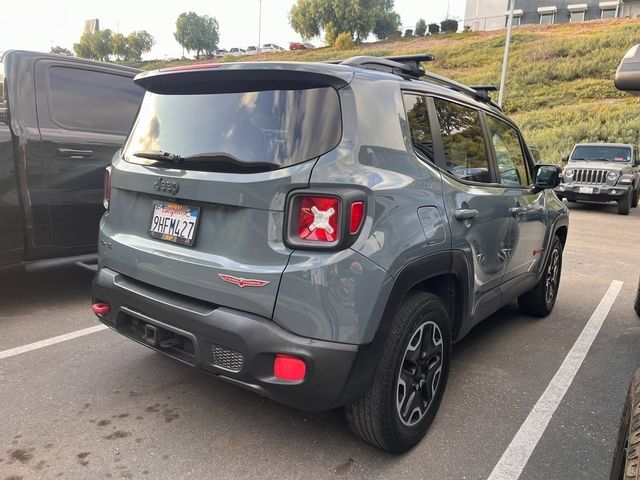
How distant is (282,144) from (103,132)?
2.93 meters

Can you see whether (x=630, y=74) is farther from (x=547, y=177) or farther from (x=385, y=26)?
(x=385, y=26)

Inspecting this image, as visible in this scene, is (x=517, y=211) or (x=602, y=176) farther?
(x=602, y=176)

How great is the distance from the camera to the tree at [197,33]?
9675 centimetres

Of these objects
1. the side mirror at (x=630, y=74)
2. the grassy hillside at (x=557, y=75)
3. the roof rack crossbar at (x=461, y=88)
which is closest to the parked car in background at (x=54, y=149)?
the roof rack crossbar at (x=461, y=88)

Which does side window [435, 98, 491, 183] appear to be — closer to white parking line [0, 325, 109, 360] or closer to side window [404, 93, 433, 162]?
side window [404, 93, 433, 162]

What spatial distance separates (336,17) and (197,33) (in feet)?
110

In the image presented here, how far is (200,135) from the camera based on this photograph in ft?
8.07

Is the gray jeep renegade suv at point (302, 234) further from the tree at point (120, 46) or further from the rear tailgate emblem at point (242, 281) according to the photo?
the tree at point (120, 46)

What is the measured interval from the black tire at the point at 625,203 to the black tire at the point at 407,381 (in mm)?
12178

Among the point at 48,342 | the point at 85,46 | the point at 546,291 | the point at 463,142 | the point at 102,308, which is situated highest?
the point at 85,46

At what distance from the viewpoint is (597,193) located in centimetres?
1286

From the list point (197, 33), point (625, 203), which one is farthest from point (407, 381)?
point (197, 33)

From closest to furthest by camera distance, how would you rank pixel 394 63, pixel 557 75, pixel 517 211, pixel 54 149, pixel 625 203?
pixel 394 63 < pixel 517 211 < pixel 54 149 < pixel 625 203 < pixel 557 75

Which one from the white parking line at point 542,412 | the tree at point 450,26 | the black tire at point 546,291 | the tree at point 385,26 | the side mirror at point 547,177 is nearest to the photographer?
the white parking line at point 542,412
